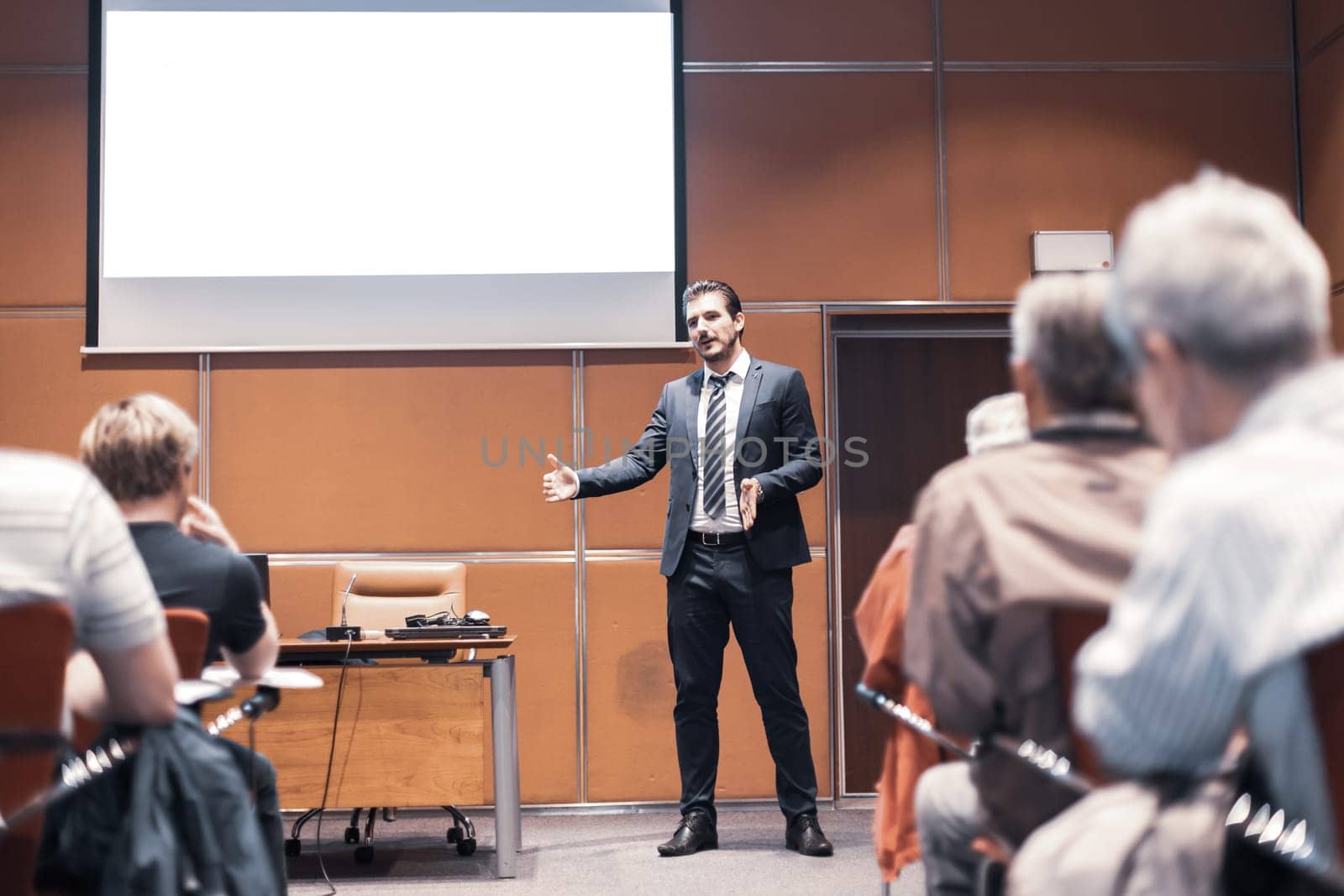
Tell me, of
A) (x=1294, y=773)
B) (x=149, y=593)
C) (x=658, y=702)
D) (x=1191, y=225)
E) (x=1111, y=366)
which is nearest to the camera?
(x=1294, y=773)

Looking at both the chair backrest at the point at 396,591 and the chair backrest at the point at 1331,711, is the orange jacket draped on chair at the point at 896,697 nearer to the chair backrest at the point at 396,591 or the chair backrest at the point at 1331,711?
the chair backrest at the point at 1331,711

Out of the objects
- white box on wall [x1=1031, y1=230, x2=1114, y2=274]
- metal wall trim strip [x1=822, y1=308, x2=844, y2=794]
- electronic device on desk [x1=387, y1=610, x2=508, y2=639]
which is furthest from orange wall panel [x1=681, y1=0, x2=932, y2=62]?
electronic device on desk [x1=387, y1=610, x2=508, y2=639]

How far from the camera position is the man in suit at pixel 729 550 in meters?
4.04

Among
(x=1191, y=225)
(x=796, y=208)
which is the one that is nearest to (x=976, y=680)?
(x=1191, y=225)

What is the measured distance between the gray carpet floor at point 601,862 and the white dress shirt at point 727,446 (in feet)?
3.52

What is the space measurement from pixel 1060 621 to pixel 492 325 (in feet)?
13.0

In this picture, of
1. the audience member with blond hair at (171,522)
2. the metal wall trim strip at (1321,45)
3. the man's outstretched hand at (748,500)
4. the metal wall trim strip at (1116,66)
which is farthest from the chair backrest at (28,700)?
the metal wall trim strip at (1321,45)

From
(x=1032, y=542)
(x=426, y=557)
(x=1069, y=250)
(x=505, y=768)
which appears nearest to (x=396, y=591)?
(x=426, y=557)

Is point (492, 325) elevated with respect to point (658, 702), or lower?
elevated

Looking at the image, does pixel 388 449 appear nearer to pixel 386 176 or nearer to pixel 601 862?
pixel 386 176

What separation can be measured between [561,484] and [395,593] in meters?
0.83

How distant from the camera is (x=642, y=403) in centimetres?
512

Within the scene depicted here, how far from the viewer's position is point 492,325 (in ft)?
16.8

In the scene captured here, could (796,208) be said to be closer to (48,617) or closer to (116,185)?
(116,185)
